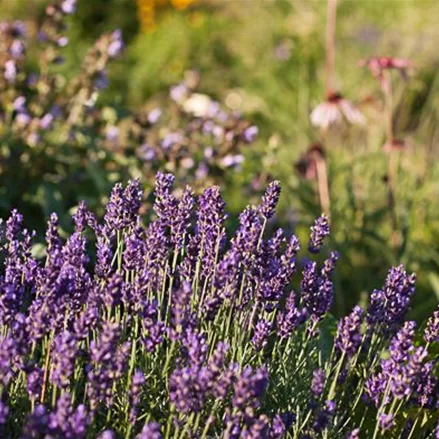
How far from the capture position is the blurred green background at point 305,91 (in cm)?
431

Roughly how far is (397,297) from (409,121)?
5.07 metres

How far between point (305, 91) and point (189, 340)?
4.30 m

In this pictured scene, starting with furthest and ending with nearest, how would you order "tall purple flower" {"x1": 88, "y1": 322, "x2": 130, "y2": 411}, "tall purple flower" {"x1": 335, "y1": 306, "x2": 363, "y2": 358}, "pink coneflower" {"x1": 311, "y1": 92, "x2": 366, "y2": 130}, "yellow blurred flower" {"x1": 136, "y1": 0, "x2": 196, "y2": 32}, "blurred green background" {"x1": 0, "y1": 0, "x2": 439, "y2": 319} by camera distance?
"yellow blurred flower" {"x1": 136, "y1": 0, "x2": 196, "y2": 32} → "blurred green background" {"x1": 0, "y1": 0, "x2": 439, "y2": 319} → "pink coneflower" {"x1": 311, "y1": 92, "x2": 366, "y2": 130} → "tall purple flower" {"x1": 335, "y1": 306, "x2": 363, "y2": 358} → "tall purple flower" {"x1": 88, "y1": 322, "x2": 130, "y2": 411}

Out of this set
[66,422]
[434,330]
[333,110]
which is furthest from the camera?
[333,110]

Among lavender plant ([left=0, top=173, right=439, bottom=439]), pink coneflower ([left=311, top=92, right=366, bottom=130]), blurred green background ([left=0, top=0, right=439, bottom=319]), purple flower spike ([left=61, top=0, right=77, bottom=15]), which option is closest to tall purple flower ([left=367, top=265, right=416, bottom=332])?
lavender plant ([left=0, top=173, right=439, bottom=439])

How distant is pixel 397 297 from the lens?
225 centimetres

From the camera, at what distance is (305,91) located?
5.97 metres

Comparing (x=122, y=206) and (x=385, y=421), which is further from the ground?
(x=122, y=206)

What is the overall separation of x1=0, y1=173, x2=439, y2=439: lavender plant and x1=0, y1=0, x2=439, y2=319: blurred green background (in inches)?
60.9

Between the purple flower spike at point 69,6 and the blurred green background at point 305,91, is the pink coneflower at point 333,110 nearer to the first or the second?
the blurred green background at point 305,91

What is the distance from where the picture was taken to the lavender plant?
1787 millimetres

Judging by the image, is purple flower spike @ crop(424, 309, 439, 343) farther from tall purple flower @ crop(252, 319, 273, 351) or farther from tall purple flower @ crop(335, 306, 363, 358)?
tall purple flower @ crop(252, 319, 273, 351)

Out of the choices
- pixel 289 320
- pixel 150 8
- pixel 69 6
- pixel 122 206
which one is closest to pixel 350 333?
pixel 289 320

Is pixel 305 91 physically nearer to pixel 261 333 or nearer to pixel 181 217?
pixel 181 217
